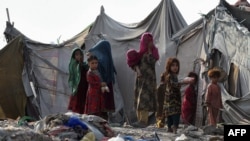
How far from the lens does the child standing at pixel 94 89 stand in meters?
9.98

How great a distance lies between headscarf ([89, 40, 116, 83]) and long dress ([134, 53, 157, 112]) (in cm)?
98

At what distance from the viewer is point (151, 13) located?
513 inches

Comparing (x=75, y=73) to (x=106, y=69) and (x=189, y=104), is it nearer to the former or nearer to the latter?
(x=106, y=69)

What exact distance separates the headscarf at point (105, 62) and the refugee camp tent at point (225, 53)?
1.48m

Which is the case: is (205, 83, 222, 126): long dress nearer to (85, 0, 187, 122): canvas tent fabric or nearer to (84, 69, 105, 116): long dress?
(84, 69, 105, 116): long dress

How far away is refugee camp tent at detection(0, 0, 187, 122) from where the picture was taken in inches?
504

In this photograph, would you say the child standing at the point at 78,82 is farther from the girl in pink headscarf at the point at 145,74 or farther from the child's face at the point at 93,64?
the girl in pink headscarf at the point at 145,74

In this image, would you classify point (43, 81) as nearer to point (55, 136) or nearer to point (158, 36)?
point (158, 36)

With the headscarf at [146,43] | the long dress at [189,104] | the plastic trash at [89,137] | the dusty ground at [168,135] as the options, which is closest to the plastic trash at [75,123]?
the plastic trash at [89,137]

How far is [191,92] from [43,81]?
13.3 ft

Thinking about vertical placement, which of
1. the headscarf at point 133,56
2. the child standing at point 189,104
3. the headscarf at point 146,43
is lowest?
the child standing at point 189,104

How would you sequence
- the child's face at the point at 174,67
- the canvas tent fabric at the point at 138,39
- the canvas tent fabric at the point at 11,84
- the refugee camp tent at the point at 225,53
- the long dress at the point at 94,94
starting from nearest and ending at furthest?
the child's face at the point at 174,67, the long dress at the point at 94,94, the refugee camp tent at the point at 225,53, the canvas tent fabric at the point at 138,39, the canvas tent fabric at the point at 11,84

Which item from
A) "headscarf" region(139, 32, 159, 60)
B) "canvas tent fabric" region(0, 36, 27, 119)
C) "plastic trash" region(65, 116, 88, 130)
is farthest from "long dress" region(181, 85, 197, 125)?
"canvas tent fabric" region(0, 36, 27, 119)

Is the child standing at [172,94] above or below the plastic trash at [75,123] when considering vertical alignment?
above
